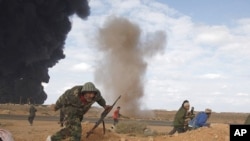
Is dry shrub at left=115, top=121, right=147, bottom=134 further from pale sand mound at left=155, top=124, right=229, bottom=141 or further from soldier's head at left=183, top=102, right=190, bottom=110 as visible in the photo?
pale sand mound at left=155, top=124, right=229, bottom=141

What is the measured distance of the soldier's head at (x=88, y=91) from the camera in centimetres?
782

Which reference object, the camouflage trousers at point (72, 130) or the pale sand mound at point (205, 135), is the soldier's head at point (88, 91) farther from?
the pale sand mound at point (205, 135)

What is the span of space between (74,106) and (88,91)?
0.52m

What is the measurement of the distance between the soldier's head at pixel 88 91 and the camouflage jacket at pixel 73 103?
0.13m

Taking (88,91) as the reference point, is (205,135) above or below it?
below

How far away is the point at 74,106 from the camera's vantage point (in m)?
8.16

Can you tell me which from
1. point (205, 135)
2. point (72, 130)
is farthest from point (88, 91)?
point (205, 135)

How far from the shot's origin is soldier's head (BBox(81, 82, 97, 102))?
7.82 m

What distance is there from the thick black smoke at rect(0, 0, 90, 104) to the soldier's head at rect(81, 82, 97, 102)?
53.8m

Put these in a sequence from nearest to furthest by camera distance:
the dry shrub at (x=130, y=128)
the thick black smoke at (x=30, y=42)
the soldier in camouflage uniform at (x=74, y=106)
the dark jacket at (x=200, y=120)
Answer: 1. the soldier in camouflage uniform at (x=74, y=106)
2. the dark jacket at (x=200, y=120)
3. the dry shrub at (x=130, y=128)
4. the thick black smoke at (x=30, y=42)

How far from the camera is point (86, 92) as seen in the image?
794cm

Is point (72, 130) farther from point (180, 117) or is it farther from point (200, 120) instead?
point (200, 120)

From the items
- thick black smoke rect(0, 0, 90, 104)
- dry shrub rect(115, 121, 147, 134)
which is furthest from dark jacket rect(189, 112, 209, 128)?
thick black smoke rect(0, 0, 90, 104)

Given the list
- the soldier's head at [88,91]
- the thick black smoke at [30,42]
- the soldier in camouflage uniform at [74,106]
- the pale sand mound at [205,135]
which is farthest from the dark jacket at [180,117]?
the thick black smoke at [30,42]
